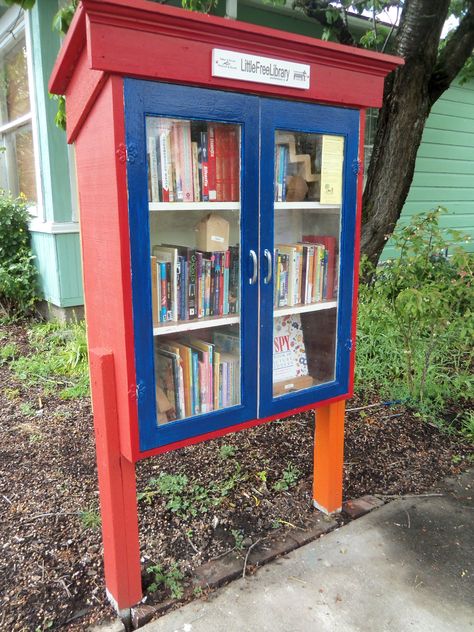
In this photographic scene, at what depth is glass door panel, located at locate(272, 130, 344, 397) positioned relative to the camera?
212cm

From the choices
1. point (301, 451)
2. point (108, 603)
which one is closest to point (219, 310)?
point (108, 603)

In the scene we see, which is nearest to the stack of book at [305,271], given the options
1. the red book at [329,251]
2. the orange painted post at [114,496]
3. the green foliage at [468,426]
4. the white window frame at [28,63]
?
the red book at [329,251]

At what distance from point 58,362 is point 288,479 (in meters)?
2.43

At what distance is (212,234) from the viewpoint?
2.00 meters

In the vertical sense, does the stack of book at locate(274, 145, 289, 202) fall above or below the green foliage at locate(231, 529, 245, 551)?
above

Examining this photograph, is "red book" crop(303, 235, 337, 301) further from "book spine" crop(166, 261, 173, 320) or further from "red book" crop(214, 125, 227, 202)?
"book spine" crop(166, 261, 173, 320)

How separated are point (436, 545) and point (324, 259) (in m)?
1.41

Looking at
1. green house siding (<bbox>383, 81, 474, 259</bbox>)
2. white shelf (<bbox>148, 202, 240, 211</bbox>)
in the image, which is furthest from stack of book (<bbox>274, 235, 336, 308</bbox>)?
green house siding (<bbox>383, 81, 474, 259</bbox>)

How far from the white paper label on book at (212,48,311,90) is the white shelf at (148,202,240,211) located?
431 millimetres

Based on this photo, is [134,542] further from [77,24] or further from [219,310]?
[77,24]

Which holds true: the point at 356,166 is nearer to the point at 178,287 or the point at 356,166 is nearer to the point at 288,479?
the point at 178,287

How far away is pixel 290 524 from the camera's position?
8.04 ft

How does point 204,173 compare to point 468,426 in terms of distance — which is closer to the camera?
point 204,173

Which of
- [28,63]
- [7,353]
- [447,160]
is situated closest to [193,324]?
[7,353]
